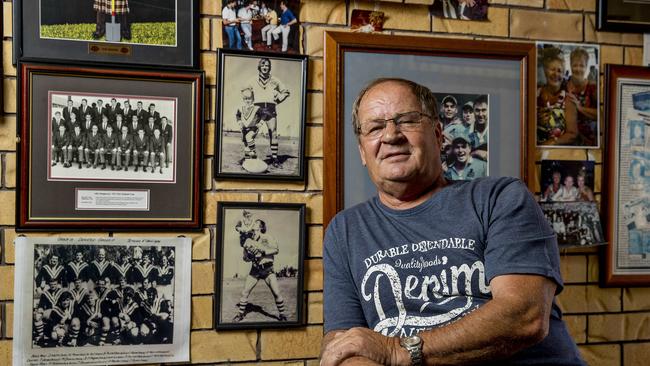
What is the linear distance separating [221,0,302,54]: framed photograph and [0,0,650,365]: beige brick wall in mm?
26

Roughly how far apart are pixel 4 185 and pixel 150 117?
1.36 feet

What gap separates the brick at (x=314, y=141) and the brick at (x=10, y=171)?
2.62ft

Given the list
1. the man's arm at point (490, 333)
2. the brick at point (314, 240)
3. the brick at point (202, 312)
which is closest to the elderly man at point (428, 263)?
the man's arm at point (490, 333)

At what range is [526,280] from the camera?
1.51m

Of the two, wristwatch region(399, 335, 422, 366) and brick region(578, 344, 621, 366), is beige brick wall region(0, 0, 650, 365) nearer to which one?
brick region(578, 344, 621, 366)

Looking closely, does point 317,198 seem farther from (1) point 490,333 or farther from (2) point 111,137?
(1) point 490,333

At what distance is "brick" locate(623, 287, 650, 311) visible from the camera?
7.39 ft

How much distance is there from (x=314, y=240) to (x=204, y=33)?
674 millimetres

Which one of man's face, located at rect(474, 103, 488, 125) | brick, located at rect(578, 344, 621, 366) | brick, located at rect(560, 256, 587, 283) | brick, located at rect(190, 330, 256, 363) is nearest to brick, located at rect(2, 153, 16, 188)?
brick, located at rect(190, 330, 256, 363)

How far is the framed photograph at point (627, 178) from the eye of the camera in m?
2.23

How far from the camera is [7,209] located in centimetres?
181

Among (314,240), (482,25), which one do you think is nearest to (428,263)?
(314,240)

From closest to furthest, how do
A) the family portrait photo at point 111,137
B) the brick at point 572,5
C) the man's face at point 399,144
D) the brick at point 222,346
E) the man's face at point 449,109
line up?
1. the man's face at point 399,144
2. the family portrait photo at point 111,137
3. the brick at point 222,346
4. the man's face at point 449,109
5. the brick at point 572,5

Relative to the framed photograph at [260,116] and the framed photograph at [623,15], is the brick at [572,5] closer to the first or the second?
the framed photograph at [623,15]
